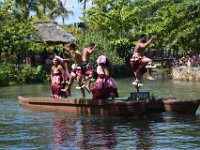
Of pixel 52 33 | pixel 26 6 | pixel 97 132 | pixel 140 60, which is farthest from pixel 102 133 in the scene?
pixel 26 6

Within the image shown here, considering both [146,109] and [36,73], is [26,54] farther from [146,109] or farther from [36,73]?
[146,109]

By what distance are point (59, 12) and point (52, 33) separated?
29262 millimetres

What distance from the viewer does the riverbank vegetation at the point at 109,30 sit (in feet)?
114

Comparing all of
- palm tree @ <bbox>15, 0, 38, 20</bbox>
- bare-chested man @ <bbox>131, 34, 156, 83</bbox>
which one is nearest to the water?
bare-chested man @ <bbox>131, 34, 156, 83</bbox>

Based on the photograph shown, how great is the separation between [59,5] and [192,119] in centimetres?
5739

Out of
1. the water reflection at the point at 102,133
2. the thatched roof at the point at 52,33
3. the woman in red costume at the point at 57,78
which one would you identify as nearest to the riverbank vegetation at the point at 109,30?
the thatched roof at the point at 52,33

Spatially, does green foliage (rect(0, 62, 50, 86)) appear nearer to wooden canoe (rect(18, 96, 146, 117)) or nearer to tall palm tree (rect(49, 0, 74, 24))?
wooden canoe (rect(18, 96, 146, 117))

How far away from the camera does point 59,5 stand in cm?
6869

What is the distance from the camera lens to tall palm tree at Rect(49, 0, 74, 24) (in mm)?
68375

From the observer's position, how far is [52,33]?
40.9 meters

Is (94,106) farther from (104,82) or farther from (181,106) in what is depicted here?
(181,106)

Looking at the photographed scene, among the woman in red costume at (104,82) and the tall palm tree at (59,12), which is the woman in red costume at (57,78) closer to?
the woman in red costume at (104,82)

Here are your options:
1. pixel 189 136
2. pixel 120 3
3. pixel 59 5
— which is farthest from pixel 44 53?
pixel 189 136

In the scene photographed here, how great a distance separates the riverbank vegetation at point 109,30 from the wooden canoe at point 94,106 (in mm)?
11992
